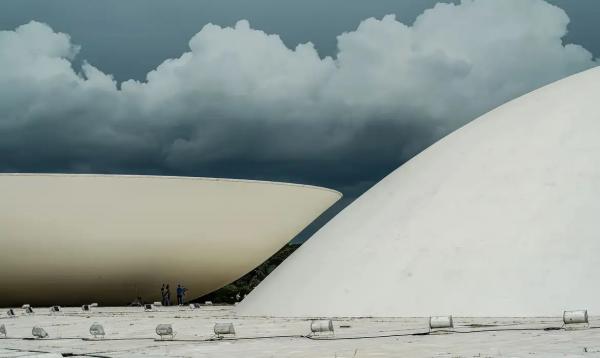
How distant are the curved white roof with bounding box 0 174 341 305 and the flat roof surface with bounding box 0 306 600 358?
407 inches

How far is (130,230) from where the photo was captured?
23344mm

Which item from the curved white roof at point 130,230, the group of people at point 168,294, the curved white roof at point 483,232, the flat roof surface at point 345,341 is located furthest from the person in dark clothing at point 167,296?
the flat roof surface at point 345,341

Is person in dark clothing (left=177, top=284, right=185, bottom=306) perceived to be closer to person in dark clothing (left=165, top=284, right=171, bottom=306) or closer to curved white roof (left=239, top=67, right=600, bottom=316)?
person in dark clothing (left=165, top=284, right=171, bottom=306)

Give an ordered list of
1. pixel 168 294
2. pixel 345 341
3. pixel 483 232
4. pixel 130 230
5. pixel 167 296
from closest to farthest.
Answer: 1. pixel 345 341
2. pixel 483 232
3. pixel 130 230
4. pixel 168 294
5. pixel 167 296

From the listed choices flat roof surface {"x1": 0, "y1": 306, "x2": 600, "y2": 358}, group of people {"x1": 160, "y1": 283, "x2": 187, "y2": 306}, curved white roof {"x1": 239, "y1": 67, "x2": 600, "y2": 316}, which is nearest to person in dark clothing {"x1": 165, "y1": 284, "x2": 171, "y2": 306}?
group of people {"x1": 160, "y1": 283, "x2": 187, "y2": 306}

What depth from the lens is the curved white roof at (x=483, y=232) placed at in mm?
11266

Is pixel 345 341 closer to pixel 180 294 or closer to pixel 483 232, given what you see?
pixel 483 232

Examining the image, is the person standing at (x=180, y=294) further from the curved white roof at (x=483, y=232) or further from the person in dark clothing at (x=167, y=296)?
the curved white roof at (x=483, y=232)

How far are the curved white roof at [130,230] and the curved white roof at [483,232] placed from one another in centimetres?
914

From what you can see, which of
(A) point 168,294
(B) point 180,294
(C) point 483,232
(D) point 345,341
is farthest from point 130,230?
(D) point 345,341

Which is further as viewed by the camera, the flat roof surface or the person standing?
the person standing

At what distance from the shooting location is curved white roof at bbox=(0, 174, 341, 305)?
73.6 ft

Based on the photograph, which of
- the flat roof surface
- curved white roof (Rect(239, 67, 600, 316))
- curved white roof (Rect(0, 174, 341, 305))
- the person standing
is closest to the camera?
the flat roof surface

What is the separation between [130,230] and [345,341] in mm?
15574
